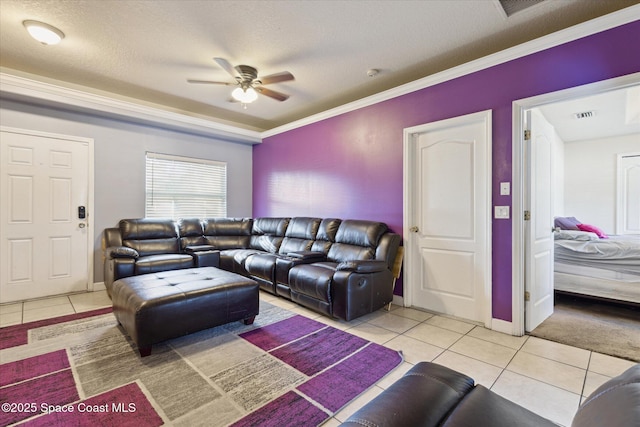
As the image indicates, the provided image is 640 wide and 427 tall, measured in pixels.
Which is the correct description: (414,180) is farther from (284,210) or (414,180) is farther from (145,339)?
(145,339)

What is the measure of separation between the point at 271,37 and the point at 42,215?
3.73 m

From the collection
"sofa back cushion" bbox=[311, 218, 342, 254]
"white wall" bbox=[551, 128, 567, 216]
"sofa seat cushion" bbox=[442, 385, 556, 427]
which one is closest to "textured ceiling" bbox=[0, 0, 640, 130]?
"sofa back cushion" bbox=[311, 218, 342, 254]

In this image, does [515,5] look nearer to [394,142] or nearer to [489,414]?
[394,142]

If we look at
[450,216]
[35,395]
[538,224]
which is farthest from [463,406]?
[538,224]

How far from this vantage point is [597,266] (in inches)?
137

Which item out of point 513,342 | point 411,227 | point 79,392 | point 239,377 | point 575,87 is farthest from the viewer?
point 411,227

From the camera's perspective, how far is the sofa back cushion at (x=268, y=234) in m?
4.72

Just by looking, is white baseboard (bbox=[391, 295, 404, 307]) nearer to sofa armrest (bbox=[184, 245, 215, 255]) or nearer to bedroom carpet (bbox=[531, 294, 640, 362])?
bedroom carpet (bbox=[531, 294, 640, 362])

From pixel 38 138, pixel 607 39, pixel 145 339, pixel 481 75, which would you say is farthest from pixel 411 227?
pixel 38 138

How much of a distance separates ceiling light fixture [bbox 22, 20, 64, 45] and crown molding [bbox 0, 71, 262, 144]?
3.38ft

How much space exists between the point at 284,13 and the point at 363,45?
861mm

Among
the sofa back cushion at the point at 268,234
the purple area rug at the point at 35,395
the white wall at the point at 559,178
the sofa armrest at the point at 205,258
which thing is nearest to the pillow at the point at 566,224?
the white wall at the point at 559,178

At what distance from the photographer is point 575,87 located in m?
2.38

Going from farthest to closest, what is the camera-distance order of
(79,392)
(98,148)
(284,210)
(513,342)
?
1. (284,210)
2. (98,148)
3. (513,342)
4. (79,392)
